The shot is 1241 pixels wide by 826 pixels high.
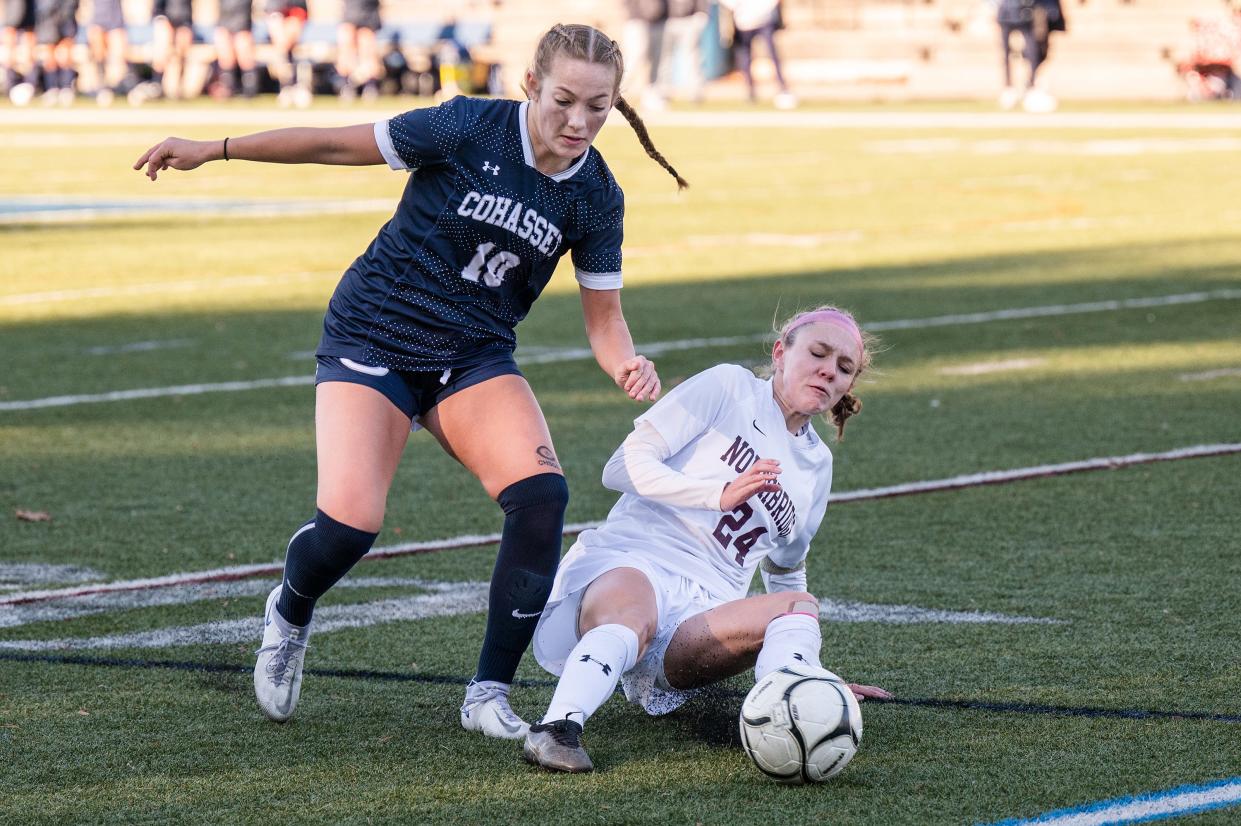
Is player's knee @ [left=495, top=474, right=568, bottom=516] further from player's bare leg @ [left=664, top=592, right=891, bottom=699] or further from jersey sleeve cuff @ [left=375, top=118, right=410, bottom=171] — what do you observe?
jersey sleeve cuff @ [left=375, top=118, right=410, bottom=171]

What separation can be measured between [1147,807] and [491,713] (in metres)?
1.43

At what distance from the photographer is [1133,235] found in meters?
17.3

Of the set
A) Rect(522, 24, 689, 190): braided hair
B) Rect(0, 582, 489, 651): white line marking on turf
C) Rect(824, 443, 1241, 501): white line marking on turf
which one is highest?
Rect(522, 24, 689, 190): braided hair

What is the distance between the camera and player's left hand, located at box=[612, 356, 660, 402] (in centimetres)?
487

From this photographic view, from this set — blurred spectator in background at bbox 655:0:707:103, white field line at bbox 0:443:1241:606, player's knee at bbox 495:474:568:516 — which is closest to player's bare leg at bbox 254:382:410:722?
player's knee at bbox 495:474:568:516

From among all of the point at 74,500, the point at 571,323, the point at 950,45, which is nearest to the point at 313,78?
the point at 950,45

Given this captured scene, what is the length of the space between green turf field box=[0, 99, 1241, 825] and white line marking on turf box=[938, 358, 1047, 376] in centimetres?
3

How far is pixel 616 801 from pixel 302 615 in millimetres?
1088

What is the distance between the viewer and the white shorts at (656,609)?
4.91 m

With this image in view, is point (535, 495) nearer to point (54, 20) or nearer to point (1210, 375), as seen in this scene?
point (1210, 375)

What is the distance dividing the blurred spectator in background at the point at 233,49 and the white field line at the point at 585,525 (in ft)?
113

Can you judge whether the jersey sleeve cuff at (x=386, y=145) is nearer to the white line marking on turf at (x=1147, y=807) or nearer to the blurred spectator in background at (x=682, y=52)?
the white line marking on turf at (x=1147, y=807)

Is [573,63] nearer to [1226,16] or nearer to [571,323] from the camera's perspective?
[571,323]

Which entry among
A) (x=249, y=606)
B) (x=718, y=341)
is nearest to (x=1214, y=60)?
(x=718, y=341)
